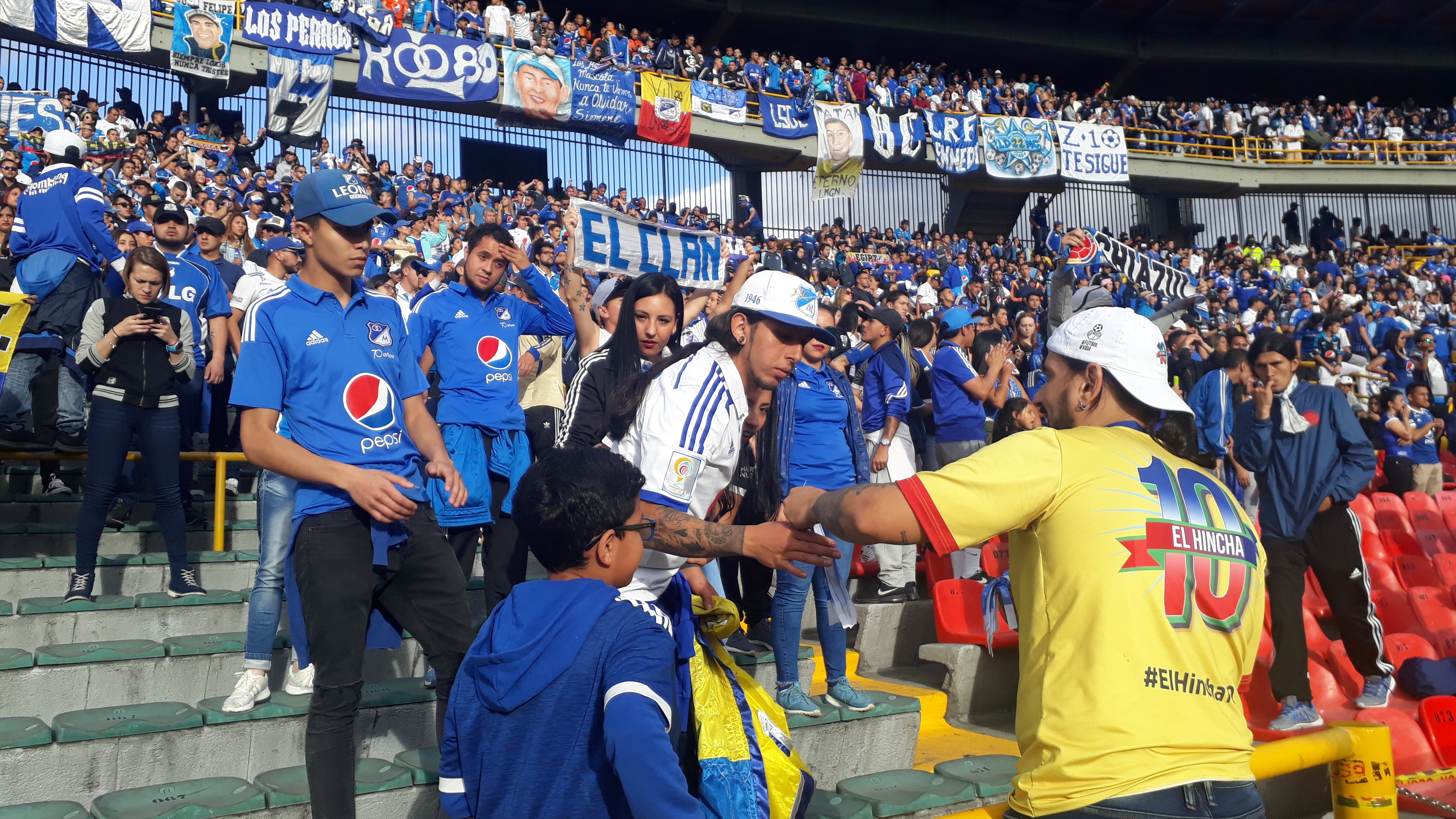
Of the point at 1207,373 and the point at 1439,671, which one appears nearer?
the point at 1439,671

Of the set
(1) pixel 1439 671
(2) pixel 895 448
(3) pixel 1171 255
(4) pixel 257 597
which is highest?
(3) pixel 1171 255

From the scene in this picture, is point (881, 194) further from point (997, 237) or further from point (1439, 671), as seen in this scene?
point (1439, 671)

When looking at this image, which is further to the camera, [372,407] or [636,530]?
[372,407]

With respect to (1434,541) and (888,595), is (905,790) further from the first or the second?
(1434,541)

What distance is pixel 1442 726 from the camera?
5.06 metres

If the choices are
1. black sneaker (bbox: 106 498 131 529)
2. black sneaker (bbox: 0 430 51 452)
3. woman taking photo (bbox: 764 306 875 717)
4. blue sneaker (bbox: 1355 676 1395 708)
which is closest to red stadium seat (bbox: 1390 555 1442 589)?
blue sneaker (bbox: 1355 676 1395 708)

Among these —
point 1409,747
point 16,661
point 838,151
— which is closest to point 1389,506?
point 1409,747

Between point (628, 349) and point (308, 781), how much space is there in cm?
176

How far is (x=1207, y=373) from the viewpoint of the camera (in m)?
6.35

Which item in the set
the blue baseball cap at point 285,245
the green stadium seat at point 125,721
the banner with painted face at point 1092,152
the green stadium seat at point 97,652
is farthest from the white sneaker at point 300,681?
the banner with painted face at point 1092,152

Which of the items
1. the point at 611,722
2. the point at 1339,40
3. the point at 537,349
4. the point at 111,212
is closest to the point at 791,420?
the point at 537,349

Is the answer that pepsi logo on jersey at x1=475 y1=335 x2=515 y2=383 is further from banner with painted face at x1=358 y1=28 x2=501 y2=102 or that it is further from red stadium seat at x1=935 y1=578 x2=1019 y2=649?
banner with painted face at x1=358 y1=28 x2=501 y2=102

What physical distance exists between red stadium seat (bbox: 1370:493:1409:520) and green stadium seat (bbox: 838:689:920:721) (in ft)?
20.6

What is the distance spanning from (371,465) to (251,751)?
132 cm
